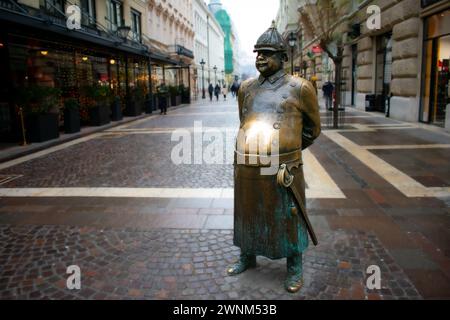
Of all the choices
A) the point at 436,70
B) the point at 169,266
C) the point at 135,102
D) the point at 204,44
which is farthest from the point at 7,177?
the point at 204,44

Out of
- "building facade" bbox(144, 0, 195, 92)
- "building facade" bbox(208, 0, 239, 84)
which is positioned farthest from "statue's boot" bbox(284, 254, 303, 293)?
"building facade" bbox(208, 0, 239, 84)

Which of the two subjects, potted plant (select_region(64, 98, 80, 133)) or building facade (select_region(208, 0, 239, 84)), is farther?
building facade (select_region(208, 0, 239, 84))

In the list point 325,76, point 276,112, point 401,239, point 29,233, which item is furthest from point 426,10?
point 325,76

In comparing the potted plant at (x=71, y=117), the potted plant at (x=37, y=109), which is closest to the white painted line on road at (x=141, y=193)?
the potted plant at (x=37, y=109)

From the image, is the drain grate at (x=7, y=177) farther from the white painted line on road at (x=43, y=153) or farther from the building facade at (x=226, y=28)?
the building facade at (x=226, y=28)

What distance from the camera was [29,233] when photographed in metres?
4.59

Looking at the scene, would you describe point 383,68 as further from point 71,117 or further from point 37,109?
point 37,109

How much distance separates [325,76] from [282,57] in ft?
93.7

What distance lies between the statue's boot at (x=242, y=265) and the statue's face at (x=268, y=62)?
1619 mm

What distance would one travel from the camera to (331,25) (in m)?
22.6

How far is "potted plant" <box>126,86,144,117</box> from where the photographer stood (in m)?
21.0

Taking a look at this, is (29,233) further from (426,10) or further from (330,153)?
(426,10)

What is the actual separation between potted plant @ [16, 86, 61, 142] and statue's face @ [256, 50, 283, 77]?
10.2m

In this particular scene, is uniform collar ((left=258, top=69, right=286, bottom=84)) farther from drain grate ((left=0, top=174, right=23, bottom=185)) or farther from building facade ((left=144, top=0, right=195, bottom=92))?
building facade ((left=144, top=0, right=195, bottom=92))
